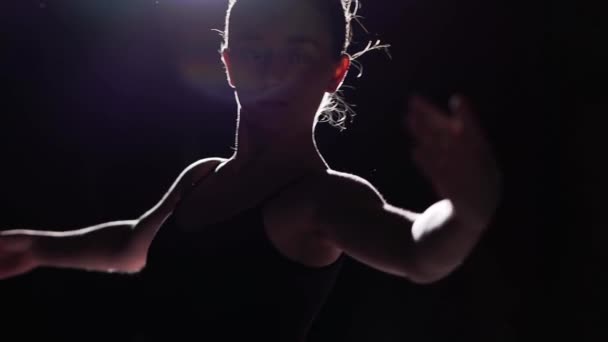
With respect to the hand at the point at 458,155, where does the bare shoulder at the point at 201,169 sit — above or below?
below

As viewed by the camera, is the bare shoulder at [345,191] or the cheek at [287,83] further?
the cheek at [287,83]

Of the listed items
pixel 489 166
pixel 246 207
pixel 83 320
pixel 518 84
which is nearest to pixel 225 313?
pixel 246 207

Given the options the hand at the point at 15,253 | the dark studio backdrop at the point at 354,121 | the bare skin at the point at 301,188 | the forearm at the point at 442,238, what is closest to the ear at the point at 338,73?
the bare skin at the point at 301,188

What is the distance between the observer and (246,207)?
0.65 m

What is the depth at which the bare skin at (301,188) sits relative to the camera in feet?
1.53

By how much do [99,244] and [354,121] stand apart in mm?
1083

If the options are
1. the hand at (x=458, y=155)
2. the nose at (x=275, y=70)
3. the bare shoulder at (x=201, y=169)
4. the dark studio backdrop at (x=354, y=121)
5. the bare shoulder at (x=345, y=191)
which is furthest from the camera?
the dark studio backdrop at (x=354, y=121)

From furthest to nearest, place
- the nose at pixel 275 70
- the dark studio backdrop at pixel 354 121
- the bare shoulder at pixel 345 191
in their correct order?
1. the dark studio backdrop at pixel 354 121
2. the nose at pixel 275 70
3. the bare shoulder at pixel 345 191

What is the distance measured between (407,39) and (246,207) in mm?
1339

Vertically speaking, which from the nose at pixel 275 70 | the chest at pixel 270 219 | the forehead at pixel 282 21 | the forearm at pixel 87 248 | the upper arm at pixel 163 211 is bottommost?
the forearm at pixel 87 248

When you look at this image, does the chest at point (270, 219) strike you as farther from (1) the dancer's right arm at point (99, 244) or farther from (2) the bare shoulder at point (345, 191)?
(1) the dancer's right arm at point (99, 244)

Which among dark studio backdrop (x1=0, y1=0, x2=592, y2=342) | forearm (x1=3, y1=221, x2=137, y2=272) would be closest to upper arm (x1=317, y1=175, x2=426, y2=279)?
forearm (x1=3, y1=221, x2=137, y2=272)

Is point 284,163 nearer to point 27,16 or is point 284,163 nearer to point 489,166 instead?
point 489,166

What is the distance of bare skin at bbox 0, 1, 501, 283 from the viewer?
0.47 m
